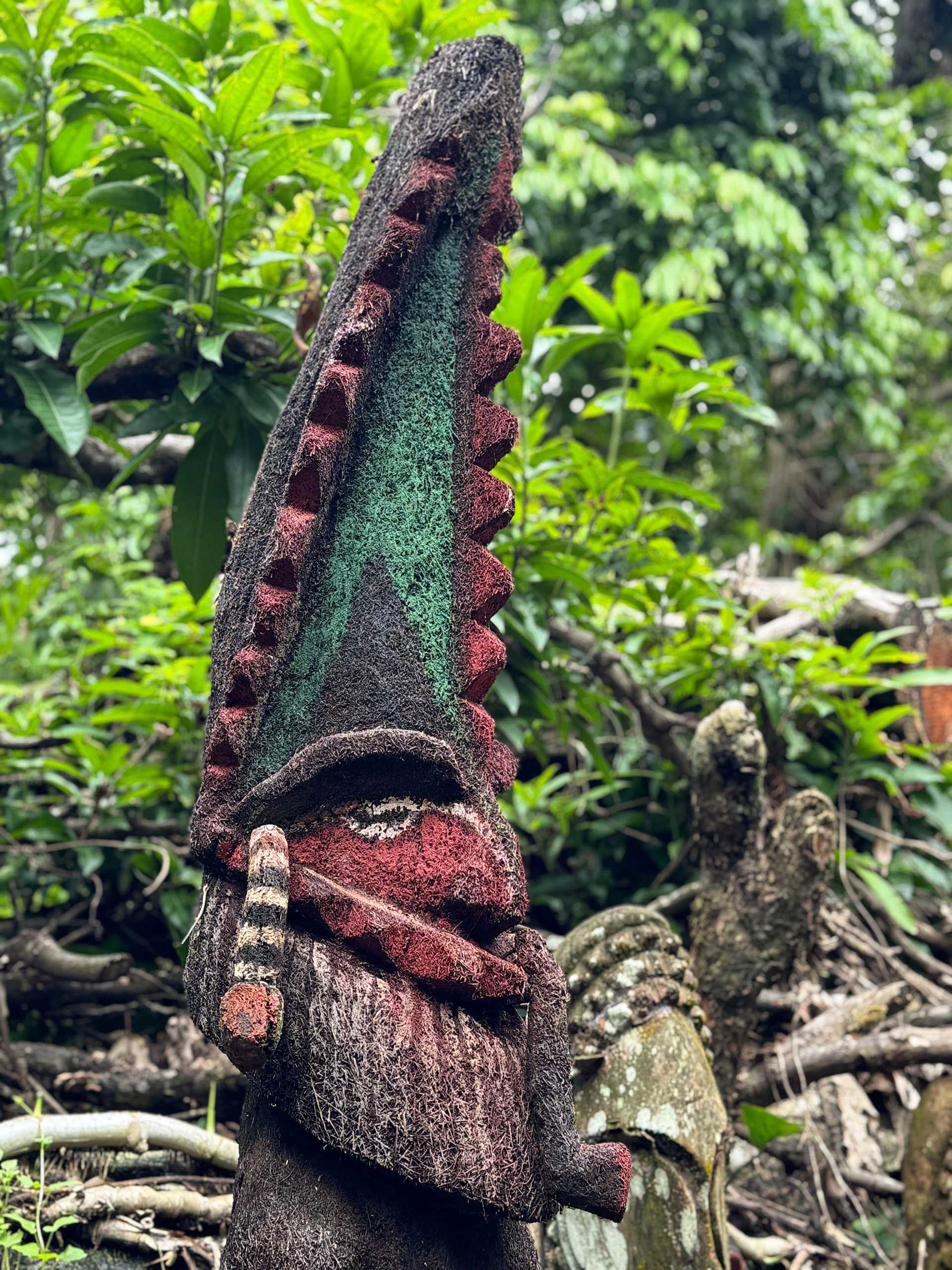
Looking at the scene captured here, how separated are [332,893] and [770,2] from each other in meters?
7.56

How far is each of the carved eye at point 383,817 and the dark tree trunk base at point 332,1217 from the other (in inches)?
15.7

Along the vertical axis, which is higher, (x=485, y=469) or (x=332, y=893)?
(x=485, y=469)

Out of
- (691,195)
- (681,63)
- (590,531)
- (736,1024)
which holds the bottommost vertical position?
(736,1024)

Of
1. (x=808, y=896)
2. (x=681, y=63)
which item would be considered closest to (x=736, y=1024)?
(x=808, y=896)

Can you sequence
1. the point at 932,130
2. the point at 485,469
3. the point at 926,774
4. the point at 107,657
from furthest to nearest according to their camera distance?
1. the point at 932,130
2. the point at 107,657
3. the point at 926,774
4. the point at 485,469

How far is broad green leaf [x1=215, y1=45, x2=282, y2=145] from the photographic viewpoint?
2441 millimetres

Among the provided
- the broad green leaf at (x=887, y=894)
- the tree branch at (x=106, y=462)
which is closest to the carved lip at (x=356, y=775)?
the tree branch at (x=106, y=462)

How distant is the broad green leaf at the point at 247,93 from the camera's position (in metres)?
2.44

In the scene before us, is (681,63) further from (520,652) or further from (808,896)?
(808,896)

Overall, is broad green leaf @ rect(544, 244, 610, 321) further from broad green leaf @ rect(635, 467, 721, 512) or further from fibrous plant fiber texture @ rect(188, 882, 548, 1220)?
fibrous plant fiber texture @ rect(188, 882, 548, 1220)

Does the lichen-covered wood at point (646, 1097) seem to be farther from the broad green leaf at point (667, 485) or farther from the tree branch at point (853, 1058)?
the broad green leaf at point (667, 485)

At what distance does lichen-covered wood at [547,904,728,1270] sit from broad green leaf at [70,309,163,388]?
1591 mm

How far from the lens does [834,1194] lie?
3.15m

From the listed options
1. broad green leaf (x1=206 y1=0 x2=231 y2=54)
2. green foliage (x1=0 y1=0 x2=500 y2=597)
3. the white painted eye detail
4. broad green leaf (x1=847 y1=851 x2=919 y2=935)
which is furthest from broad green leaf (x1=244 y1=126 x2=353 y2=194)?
broad green leaf (x1=847 y1=851 x2=919 y2=935)
